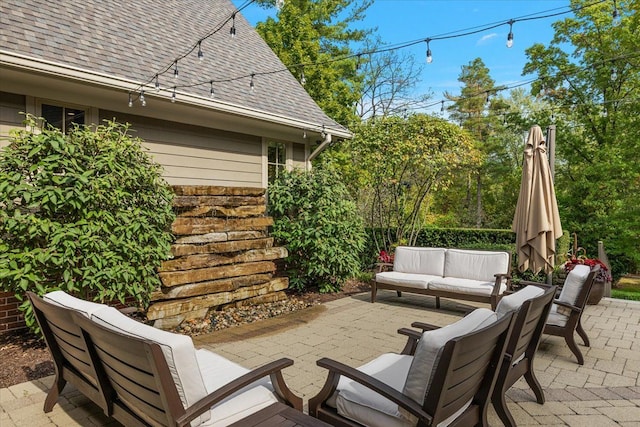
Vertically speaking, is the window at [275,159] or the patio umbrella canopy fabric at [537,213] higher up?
the window at [275,159]

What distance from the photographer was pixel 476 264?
20.7ft

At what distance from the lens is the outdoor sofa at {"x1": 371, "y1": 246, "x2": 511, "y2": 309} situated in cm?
579

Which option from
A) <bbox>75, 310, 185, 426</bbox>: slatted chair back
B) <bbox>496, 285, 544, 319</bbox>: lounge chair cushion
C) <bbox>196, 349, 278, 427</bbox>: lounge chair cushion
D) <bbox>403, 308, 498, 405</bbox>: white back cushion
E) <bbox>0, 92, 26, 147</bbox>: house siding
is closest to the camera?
<bbox>75, 310, 185, 426</bbox>: slatted chair back

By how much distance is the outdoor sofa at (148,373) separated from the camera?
6.25 ft

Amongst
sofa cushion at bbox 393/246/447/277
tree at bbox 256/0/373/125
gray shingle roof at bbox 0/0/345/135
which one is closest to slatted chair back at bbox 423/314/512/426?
sofa cushion at bbox 393/246/447/277

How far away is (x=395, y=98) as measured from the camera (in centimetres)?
2044

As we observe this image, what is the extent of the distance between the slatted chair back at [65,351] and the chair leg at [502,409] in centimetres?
254

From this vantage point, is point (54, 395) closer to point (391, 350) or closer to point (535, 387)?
point (391, 350)

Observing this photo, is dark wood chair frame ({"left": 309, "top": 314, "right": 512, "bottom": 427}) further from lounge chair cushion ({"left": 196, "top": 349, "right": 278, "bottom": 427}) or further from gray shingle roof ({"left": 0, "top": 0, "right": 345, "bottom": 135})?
gray shingle roof ({"left": 0, "top": 0, "right": 345, "bottom": 135})

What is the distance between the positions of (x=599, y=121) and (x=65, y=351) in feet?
51.0

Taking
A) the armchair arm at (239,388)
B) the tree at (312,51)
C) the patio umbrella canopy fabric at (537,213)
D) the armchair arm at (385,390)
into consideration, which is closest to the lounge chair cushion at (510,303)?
the armchair arm at (385,390)

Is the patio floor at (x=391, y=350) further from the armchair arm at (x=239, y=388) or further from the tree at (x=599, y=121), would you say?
the tree at (x=599, y=121)

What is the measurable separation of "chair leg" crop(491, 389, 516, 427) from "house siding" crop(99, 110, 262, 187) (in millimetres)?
5531

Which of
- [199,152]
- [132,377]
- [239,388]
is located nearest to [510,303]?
[239,388]
